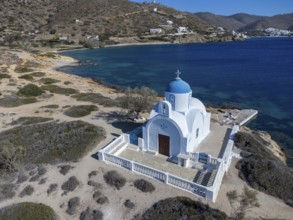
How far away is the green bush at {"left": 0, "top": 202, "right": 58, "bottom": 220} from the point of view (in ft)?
50.4

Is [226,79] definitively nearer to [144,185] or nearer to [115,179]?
[144,185]

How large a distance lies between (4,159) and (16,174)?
5.13ft

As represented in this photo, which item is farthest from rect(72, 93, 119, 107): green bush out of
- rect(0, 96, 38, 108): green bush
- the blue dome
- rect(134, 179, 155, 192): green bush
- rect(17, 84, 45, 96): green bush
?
rect(134, 179, 155, 192): green bush

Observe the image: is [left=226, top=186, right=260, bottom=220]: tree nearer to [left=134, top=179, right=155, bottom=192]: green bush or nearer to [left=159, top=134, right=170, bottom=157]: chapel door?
[left=134, top=179, right=155, bottom=192]: green bush

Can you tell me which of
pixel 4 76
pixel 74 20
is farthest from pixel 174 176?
pixel 74 20

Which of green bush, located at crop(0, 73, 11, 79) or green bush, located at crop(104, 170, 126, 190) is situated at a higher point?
green bush, located at crop(0, 73, 11, 79)

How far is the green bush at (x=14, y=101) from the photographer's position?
34781 mm

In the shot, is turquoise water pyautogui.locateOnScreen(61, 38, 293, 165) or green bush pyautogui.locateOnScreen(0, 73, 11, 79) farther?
green bush pyautogui.locateOnScreen(0, 73, 11, 79)

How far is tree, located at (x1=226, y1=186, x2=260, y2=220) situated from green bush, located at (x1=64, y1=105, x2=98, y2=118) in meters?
19.4

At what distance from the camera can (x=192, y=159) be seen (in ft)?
64.0

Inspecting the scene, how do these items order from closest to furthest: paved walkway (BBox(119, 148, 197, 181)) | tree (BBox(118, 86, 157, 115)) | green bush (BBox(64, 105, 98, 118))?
paved walkway (BBox(119, 148, 197, 181)), tree (BBox(118, 86, 157, 115)), green bush (BBox(64, 105, 98, 118))

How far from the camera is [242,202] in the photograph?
50.8 ft

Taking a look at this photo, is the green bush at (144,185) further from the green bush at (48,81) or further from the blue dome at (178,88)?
the green bush at (48,81)

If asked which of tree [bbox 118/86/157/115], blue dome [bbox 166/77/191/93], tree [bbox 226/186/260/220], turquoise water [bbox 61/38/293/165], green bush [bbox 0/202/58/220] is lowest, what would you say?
turquoise water [bbox 61/38/293/165]
